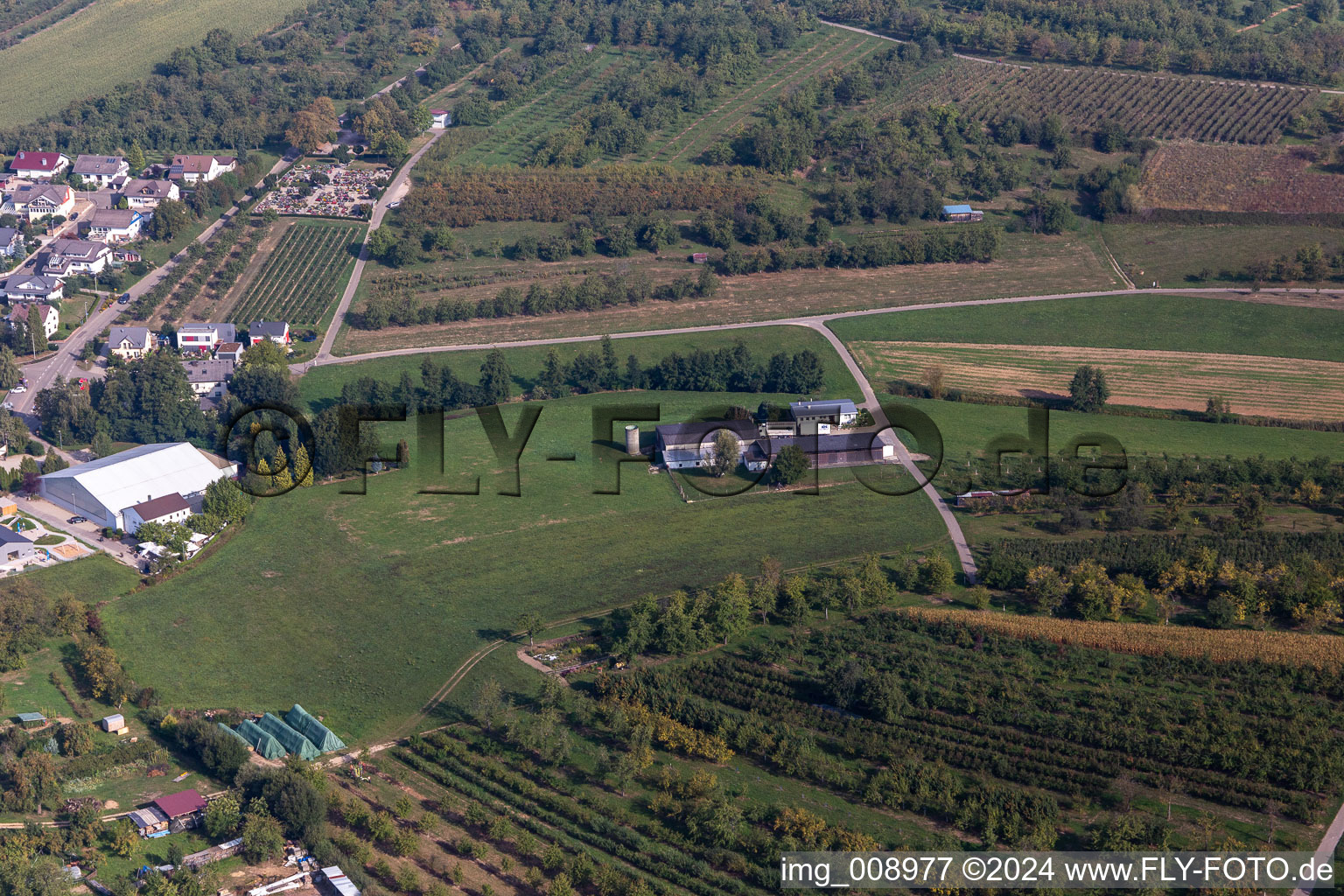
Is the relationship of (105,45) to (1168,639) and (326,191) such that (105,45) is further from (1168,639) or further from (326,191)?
(1168,639)

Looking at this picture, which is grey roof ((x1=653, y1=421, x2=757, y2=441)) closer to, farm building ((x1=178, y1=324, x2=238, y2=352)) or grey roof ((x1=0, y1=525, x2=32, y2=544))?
grey roof ((x1=0, y1=525, x2=32, y2=544))

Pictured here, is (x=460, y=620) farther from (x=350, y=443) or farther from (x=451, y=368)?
(x=451, y=368)

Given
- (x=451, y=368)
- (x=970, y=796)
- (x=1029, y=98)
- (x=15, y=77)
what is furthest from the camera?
(x=15, y=77)

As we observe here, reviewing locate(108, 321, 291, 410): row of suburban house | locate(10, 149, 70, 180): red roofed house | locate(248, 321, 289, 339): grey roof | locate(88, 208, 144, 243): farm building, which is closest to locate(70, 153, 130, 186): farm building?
locate(10, 149, 70, 180): red roofed house

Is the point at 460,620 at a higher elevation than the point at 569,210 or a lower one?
lower

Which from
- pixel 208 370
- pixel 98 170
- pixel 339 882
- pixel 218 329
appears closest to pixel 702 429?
pixel 208 370

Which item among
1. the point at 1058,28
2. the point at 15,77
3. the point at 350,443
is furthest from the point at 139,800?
the point at 1058,28

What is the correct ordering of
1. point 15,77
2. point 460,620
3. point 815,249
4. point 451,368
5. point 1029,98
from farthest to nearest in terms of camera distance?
point 15,77 → point 1029,98 → point 815,249 → point 451,368 → point 460,620
